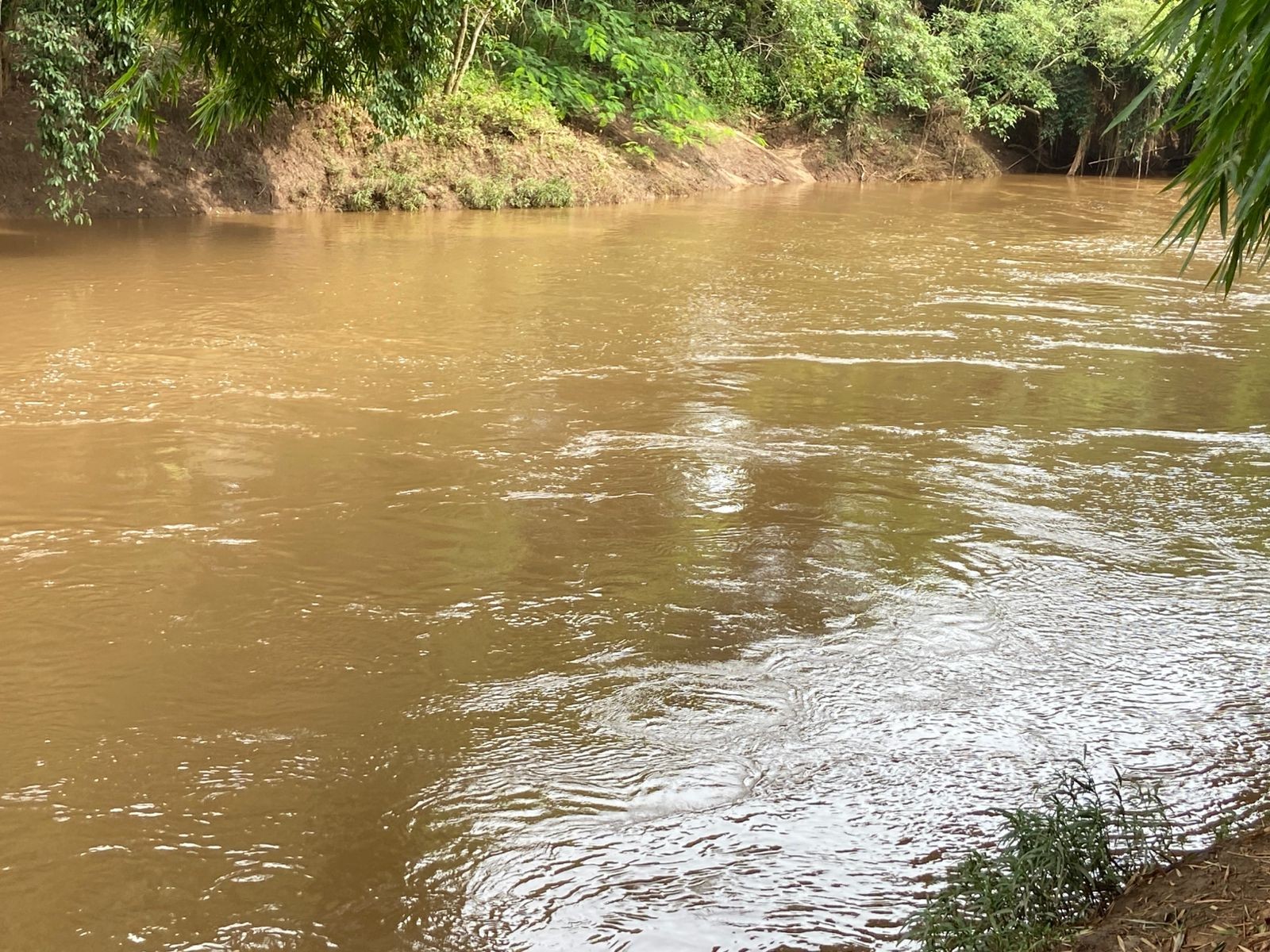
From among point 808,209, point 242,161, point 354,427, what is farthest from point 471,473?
point 808,209

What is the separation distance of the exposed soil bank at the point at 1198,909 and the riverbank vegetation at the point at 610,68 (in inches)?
73.6

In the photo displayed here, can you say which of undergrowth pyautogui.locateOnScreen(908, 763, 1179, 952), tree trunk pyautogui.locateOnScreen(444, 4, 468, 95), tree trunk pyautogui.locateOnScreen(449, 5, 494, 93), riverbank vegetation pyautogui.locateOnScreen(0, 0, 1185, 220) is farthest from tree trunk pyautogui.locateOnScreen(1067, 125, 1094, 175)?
undergrowth pyautogui.locateOnScreen(908, 763, 1179, 952)

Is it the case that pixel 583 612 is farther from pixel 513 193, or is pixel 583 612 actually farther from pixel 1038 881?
pixel 513 193

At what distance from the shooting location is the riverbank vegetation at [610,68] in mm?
4617

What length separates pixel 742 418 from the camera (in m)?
7.55

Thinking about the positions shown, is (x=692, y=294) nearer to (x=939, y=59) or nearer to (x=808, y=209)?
(x=808, y=209)

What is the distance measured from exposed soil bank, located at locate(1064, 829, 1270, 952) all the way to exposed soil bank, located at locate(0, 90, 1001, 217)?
12451 mm

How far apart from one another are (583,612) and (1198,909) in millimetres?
2642

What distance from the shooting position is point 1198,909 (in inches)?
98.4

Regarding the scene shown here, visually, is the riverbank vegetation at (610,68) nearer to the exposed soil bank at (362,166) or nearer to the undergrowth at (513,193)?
the undergrowth at (513,193)

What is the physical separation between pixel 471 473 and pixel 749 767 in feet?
10.2

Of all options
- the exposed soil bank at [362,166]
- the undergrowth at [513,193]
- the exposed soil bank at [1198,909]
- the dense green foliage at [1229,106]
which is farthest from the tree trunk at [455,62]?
the exposed soil bank at [1198,909]

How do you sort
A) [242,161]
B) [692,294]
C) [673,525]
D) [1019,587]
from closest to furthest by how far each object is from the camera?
1. [1019,587]
2. [673,525]
3. [692,294]
4. [242,161]

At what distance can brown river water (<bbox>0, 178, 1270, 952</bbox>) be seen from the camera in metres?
3.21
